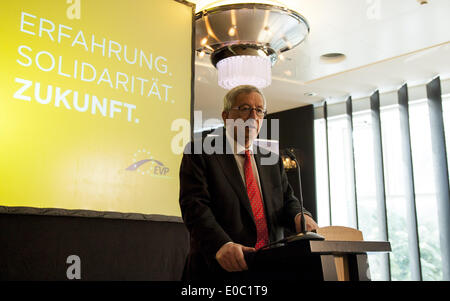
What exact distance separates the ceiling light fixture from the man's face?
1.92 meters

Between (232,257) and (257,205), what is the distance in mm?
316

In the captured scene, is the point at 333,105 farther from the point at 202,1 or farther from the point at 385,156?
the point at 202,1

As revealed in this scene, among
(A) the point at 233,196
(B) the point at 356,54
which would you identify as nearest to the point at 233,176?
(A) the point at 233,196

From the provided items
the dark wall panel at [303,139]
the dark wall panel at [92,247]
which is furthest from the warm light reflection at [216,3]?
the dark wall panel at [303,139]

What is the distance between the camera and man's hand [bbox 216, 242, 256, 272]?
1.26 meters

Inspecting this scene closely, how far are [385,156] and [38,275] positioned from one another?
15.7ft

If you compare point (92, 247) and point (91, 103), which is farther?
point (91, 103)

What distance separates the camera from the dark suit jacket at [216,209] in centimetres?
144

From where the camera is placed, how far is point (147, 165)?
303cm

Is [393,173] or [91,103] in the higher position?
[91,103]

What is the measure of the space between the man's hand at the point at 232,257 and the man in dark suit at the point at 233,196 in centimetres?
1

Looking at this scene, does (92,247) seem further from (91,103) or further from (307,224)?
(307,224)

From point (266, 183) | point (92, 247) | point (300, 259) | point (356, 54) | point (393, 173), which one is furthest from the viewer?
point (393, 173)

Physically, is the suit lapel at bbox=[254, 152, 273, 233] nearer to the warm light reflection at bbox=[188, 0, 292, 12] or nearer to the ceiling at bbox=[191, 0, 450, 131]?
the warm light reflection at bbox=[188, 0, 292, 12]
